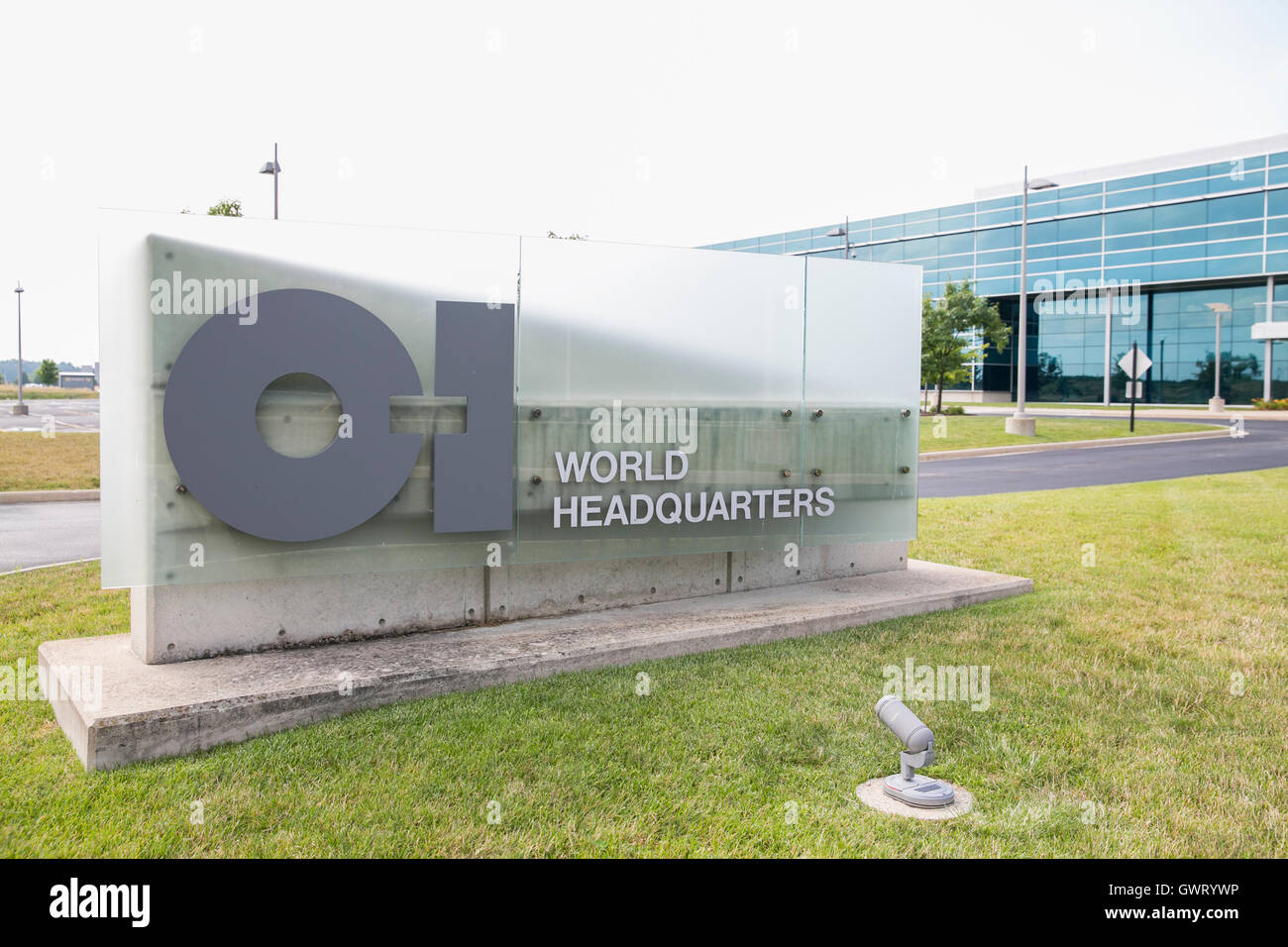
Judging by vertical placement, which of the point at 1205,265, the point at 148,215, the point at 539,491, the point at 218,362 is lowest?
the point at 539,491

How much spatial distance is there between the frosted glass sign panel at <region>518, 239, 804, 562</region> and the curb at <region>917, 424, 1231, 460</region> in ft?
60.4

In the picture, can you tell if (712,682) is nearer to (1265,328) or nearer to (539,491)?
(539,491)

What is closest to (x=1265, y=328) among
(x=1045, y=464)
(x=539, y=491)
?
(x=1045, y=464)

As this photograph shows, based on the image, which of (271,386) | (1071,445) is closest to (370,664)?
(271,386)

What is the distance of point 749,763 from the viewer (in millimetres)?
4707

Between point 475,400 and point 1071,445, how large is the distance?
27066 millimetres

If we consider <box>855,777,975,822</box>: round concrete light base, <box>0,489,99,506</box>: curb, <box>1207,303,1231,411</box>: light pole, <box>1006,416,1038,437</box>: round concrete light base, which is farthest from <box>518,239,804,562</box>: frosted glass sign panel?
<box>1207,303,1231,411</box>: light pole

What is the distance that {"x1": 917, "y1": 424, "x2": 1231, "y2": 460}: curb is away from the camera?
88.2 ft

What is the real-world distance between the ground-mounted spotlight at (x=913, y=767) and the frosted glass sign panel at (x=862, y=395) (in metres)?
3.57

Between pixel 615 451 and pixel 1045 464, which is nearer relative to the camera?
pixel 615 451

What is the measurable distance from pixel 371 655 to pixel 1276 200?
178 ft

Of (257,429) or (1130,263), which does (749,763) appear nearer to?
(257,429)

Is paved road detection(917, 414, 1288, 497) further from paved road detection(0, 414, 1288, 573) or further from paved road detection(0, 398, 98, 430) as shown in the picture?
paved road detection(0, 398, 98, 430)

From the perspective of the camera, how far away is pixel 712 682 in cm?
589
